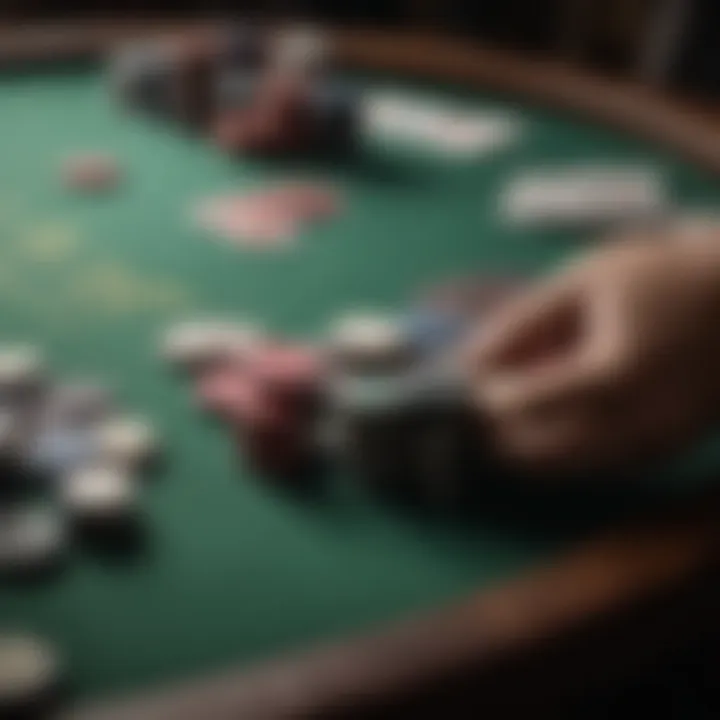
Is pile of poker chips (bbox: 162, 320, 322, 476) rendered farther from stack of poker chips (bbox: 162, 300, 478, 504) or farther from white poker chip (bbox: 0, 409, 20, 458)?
white poker chip (bbox: 0, 409, 20, 458)

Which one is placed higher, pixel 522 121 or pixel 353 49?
pixel 353 49

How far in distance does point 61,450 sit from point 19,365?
127 mm

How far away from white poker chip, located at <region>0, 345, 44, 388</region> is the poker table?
Answer: 0.02m

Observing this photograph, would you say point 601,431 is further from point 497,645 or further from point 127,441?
point 127,441

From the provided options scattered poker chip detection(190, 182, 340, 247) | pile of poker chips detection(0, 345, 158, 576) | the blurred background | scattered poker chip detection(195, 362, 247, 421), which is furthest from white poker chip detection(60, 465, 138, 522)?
the blurred background

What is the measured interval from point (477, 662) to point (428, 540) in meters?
0.14

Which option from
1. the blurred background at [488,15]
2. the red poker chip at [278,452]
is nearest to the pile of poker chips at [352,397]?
the red poker chip at [278,452]

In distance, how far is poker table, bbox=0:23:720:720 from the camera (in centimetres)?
86

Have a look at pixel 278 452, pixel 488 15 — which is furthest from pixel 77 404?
pixel 488 15

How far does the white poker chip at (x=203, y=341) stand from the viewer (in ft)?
3.92

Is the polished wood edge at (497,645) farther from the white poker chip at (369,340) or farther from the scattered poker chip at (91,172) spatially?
the scattered poker chip at (91,172)

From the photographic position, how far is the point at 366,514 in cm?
101

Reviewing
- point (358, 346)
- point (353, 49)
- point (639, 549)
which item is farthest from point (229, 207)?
point (639, 549)

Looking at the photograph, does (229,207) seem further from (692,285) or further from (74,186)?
(692,285)
